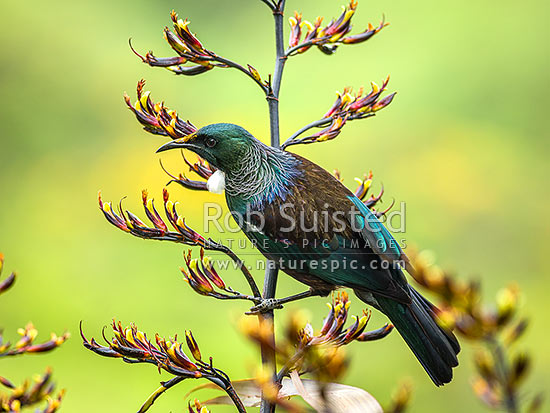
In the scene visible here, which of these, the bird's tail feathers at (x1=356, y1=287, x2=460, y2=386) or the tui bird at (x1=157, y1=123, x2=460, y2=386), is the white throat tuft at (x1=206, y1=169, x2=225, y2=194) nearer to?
the tui bird at (x1=157, y1=123, x2=460, y2=386)

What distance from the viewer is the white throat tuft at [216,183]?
174cm

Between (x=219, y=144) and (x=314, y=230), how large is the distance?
349 millimetres

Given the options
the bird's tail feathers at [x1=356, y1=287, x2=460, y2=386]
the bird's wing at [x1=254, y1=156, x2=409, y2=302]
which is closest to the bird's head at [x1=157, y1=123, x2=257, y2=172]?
the bird's wing at [x1=254, y1=156, x2=409, y2=302]

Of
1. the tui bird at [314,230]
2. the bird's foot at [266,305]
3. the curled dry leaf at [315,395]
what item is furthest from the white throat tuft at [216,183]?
the curled dry leaf at [315,395]

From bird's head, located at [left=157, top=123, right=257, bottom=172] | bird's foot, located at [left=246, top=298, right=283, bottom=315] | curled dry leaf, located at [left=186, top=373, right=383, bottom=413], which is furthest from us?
bird's head, located at [left=157, top=123, right=257, bottom=172]

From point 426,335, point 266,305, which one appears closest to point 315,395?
point 266,305

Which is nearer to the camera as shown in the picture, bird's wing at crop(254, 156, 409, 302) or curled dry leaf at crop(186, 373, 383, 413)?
curled dry leaf at crop(186, 373, 383, 413)

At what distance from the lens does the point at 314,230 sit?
1748 millimetres

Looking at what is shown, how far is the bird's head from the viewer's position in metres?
1.69

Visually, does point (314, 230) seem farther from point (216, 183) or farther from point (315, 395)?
point (315, 395)

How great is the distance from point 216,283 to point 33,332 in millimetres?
547

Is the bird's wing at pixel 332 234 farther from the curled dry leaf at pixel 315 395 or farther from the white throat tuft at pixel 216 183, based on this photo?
the curled dry leaf at pixel 315 395

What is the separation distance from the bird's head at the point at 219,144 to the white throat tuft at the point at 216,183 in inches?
0.8

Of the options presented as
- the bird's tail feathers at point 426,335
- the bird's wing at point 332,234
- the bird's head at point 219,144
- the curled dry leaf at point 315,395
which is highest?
the bird's head at point 219,144
